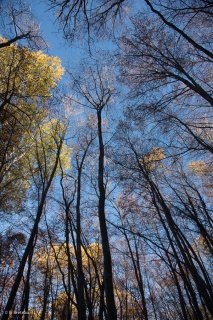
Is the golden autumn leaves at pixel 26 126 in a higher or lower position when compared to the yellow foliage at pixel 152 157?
higher

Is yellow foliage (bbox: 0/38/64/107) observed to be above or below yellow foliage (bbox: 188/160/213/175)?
above

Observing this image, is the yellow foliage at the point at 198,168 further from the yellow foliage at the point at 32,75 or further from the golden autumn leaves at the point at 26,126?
the yellow foliage at the point at 32,75

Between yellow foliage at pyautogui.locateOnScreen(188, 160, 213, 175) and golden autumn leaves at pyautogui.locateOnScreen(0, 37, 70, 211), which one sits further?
yellow foliage at pyautogui.locateOnScreen(188, 160, 213, 175)

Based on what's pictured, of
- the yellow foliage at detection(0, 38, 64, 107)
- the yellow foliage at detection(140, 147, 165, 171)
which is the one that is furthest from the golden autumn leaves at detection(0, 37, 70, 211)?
the yellow foliage at detection(140, 147, 165, 171)

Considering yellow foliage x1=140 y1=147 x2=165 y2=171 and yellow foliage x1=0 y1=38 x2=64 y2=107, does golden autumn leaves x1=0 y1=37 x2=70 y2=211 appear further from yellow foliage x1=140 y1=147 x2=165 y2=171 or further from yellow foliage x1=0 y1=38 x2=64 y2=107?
yellow foliage x1=140 y1=147 x2=165 y2=171

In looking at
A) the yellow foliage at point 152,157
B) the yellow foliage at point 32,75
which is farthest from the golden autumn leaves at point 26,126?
the yellow foliage at point 152,157

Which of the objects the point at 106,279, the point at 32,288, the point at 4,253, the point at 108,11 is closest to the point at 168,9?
the point at 108,11

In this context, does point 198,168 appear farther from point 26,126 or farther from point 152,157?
point 26,126

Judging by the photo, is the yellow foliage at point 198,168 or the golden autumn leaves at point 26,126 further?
the yellow foliage at point 198,168

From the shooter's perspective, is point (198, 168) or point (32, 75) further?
point (198, 168)

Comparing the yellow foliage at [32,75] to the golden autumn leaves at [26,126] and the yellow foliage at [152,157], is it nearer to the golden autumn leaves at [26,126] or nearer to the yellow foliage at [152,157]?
the golden autumn leaves at [26,126]

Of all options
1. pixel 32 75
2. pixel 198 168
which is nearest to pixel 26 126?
pixel 32 75

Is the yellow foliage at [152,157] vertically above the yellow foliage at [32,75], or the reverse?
the yellow foliage at [32,75]

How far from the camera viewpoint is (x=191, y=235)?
61.2ft
